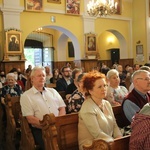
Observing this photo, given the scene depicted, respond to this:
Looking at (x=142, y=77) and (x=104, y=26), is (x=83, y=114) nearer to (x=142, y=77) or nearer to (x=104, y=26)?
(x=142, y=77)

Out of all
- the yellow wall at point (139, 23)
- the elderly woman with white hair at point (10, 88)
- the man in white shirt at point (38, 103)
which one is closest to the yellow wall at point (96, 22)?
the yellow wall at point (139, 23)

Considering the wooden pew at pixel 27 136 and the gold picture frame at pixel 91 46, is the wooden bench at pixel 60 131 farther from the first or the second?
the gold picture frame at pixel 91 46

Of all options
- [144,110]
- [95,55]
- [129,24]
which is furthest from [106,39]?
[144,110]

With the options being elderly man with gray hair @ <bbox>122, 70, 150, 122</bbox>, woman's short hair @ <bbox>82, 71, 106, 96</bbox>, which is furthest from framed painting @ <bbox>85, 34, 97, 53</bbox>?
woman's short hair @ <bbox>82, 71, 106, 96</bbox>

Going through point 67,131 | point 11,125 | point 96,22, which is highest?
point 96,22

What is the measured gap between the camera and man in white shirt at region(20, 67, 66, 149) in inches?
130

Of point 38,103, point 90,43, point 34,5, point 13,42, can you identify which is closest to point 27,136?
point 38,103

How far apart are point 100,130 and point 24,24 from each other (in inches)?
343

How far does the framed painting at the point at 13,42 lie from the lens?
32.1 ft

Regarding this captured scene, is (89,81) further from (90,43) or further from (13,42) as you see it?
(90,43)

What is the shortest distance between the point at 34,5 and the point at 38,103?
7981mm

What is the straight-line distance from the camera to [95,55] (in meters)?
12.3

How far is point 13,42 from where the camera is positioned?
9922 mm

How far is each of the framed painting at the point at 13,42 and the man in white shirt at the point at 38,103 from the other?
6.68m
